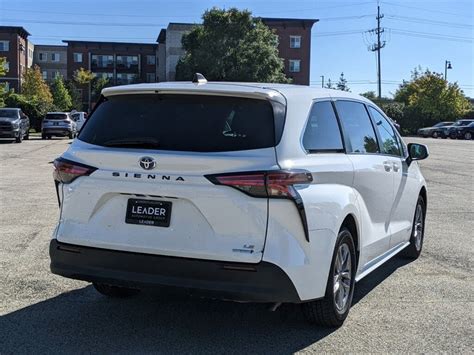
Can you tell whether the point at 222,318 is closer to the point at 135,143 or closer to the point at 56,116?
the point at 135,143

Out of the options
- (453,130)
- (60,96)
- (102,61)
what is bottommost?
(453,130)

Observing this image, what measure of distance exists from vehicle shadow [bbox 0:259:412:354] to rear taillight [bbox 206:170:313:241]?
2.68 ft

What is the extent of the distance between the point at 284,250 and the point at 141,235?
98 cm

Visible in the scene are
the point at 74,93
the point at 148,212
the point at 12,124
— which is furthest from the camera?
the point at 74,93

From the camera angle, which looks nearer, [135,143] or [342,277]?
[135,143]

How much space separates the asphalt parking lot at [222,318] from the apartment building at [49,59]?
101 m

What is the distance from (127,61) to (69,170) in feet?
310

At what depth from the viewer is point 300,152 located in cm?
414

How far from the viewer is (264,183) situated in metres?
3.84

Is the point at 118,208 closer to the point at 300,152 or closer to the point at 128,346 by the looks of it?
the point at 128,346

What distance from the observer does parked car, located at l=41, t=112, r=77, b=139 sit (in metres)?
33.9

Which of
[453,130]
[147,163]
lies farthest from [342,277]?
[453,130]

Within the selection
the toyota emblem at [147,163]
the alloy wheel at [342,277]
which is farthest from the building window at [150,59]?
the toyota emblem at [147,163]

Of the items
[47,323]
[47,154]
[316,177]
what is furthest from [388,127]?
[47,154]
